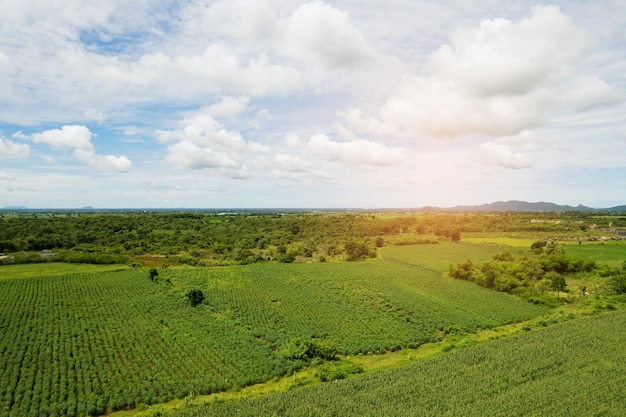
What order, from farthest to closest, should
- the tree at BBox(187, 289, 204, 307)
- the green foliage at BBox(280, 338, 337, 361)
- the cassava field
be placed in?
the tree at BBox(187, 289, 204, 307) → the green foliage at BBox(280, 338, 337, 361) → the cassava field

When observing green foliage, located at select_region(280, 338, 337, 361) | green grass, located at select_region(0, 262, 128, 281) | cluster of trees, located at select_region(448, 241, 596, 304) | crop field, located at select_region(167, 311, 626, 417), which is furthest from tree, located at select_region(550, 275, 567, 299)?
green grass, located at select_region(0, 262, 128, 281)

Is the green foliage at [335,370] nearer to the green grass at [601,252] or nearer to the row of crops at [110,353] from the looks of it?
the row of crops at [110,353]

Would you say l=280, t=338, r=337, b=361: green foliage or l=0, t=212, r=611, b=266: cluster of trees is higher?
l=0, t=212, r=611, b=266: cluster of trees

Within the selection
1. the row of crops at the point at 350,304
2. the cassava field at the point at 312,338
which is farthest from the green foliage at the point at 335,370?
the row of crops at the point at 350,304

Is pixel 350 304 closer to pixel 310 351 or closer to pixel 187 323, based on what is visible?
pixel 310 351

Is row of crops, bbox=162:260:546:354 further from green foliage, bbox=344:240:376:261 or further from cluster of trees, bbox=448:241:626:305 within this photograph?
green foliage, bbox=344:240:376:261
